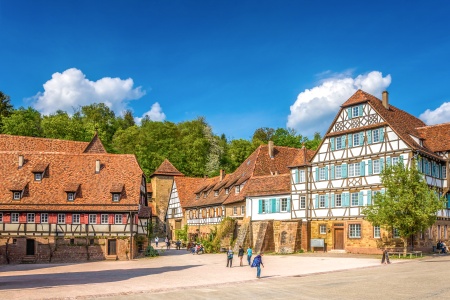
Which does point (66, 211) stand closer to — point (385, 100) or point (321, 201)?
point (321, 201)

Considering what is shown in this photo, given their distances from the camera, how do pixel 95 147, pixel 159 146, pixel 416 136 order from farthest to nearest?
pixel 159 146 → pixel 95 147 → pixel 416 136

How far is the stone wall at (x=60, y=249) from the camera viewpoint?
47094mm

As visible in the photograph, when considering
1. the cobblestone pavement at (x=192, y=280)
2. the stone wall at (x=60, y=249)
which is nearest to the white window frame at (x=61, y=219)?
the stone wall at (x=60, y=249)

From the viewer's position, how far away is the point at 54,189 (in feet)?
164

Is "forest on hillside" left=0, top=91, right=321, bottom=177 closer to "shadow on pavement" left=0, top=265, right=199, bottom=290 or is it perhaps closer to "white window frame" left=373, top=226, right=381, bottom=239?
"white window frame" left=373, top=226, right=381, bottom=239

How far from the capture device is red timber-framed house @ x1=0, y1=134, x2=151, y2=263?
1876 inches

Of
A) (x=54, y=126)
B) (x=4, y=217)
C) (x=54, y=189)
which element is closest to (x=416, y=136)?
(x=54, y=189)

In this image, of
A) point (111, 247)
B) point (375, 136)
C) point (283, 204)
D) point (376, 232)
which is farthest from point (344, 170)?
point (111, 247)

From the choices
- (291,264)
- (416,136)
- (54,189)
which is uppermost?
(416,136)

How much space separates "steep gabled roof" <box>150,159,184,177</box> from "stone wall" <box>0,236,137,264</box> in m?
37.5

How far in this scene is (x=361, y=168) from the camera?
4662cm

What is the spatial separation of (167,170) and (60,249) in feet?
130

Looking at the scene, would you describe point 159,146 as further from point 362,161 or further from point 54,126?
point 362,161

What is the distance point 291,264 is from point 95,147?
3679 centimetres
